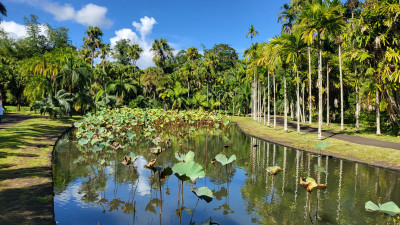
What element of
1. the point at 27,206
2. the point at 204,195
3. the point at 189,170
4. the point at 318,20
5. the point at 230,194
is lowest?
the point at 230,194

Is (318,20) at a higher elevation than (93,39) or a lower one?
lower

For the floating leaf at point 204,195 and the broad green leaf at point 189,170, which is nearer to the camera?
the broad green leaf at point 189,170

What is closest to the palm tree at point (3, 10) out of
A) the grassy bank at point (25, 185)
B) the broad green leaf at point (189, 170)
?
the grassy bank at point (25, 185)

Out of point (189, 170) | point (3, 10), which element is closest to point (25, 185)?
point (189, 170)

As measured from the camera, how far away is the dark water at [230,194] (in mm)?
6273

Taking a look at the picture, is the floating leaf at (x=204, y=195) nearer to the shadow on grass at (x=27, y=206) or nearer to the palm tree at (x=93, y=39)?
the shadow on grass at (x=27, y=206)

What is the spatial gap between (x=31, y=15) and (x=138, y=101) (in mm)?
34859

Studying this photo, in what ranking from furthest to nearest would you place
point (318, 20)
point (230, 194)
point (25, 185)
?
point (318, 20) < point (230, 194) < point (25, 185)

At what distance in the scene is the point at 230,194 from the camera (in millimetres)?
8016

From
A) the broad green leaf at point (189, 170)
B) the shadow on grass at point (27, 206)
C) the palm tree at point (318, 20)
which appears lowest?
the shadow on grass at point (27, 206)

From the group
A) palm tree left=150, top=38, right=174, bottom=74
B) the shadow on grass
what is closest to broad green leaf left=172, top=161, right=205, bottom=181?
the shadow on grass

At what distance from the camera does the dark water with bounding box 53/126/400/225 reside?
6.27 meters

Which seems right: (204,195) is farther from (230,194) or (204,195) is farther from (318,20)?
(318,20)

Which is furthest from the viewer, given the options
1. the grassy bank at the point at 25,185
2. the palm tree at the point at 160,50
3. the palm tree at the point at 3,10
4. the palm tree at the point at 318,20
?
the palm tree at the point at 160,50
